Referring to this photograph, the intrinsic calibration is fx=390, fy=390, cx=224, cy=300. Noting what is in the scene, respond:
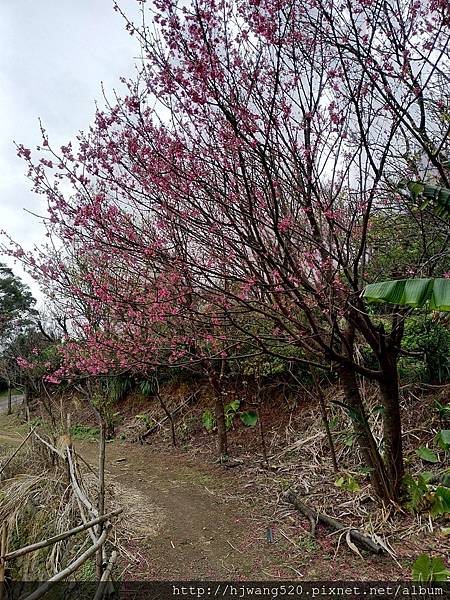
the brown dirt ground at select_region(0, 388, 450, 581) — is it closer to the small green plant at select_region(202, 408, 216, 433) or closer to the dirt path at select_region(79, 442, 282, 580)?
the dirt path at select_region(79, 442, 282, 580)

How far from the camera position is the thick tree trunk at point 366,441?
3488mm

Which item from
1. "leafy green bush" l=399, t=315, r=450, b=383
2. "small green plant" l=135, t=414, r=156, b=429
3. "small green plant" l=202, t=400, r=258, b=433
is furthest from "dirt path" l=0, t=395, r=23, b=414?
"leafy green bush" l=399, t=315, r=450, b=383

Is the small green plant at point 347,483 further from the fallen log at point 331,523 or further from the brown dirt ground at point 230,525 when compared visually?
the fallen log at point 331,523

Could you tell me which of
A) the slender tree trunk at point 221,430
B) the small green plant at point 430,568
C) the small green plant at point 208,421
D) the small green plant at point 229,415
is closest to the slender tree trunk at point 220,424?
the slender tree trunk at point 221,430

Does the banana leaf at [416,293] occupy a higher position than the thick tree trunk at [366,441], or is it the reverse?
the banana leaf at [416,293]

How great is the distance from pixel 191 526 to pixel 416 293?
305 centimetres

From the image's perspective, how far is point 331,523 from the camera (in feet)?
11.2

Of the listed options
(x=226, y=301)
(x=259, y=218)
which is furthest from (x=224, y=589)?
(x=259, y=218)

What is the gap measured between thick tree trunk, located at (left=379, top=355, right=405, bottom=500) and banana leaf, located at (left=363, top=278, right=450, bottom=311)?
1.48 meters

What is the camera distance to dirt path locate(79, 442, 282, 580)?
3025 millimetres

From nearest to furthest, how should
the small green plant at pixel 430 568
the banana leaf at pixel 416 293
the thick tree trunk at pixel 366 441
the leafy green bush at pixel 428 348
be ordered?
1. the banana leaf at pixel 416 293
2. the small green plant at pixel 430 568
3. the thick tree trunk at pixel 366 441
4. the leafy green bush at pixel 428 348

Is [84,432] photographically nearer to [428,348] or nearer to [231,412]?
[231,412]

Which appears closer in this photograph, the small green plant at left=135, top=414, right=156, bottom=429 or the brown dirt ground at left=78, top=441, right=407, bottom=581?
the brown dirt ground at left=78, top=441, right=407, bottom=581

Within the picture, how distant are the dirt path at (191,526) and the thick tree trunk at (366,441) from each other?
1059mm
